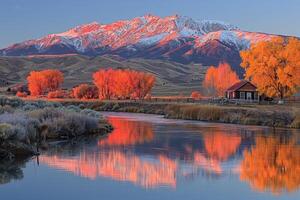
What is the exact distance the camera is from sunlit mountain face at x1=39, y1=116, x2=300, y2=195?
72.1ft

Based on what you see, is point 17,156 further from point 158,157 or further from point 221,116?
point 221,116

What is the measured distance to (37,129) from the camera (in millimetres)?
31109

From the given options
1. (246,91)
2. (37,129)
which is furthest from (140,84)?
(37,129)

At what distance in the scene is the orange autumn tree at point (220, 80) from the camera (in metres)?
111

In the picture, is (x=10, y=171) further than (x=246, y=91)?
Result: No

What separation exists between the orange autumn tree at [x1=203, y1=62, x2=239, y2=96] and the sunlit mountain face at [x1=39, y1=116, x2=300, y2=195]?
237 feet

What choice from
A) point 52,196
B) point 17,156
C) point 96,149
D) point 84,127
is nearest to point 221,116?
point 84,127

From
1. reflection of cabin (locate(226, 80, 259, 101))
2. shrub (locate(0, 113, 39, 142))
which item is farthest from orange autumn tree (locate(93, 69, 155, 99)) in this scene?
shrub (locate(0, 113, 39, 142))

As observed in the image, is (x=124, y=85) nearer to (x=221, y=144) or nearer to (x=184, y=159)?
(x=221, y=144)

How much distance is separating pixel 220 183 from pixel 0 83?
158666 millimetres

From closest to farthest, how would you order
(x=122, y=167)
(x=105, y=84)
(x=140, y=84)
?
(x=122, y=167) < (x=140, y=84) < (x=105, y=84)

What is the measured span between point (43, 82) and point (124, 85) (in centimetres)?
2737

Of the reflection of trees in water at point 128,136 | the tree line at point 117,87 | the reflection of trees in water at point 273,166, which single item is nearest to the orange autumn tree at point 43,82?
the tree line at point 117,87

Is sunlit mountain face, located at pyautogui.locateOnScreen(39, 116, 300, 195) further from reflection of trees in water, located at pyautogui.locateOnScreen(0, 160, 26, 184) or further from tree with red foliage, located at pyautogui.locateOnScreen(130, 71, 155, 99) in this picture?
tree with red foliage, located at pyautogui.locateOnScreen(130, 71, 155, 99)
